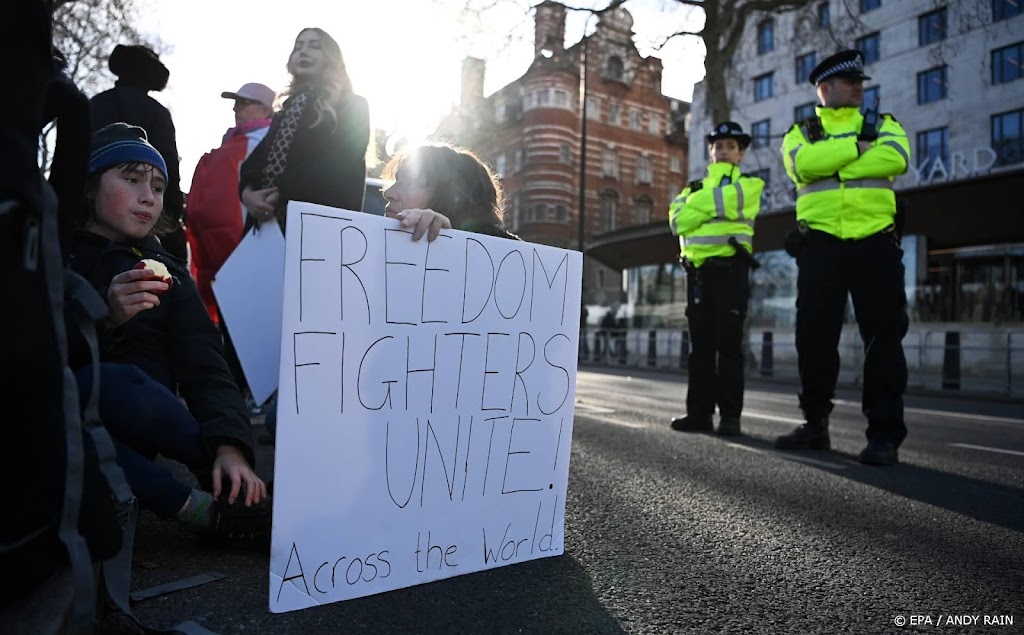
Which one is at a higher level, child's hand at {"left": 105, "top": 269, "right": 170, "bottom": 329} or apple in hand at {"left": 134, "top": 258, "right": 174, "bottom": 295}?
apple in hand at {"left": 134, "top": 258, "right": 174, "bottom": 295}

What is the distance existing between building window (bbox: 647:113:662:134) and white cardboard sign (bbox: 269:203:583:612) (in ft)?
166

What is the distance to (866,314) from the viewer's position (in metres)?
4.13

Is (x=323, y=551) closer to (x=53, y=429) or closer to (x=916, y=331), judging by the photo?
(x=53, y=429)

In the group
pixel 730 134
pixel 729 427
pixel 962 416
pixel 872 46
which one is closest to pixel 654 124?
pixel 872 46

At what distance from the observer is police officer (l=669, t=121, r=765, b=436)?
508 cm

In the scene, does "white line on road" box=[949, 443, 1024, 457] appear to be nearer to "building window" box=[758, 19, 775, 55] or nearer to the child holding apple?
the child holding apple

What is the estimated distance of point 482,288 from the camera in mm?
2131

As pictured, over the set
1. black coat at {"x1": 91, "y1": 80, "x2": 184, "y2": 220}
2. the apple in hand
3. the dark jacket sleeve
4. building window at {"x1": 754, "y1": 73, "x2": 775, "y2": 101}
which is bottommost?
the dark jacket sleeve

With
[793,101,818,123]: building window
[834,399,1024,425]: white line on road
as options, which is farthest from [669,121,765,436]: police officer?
[793,101,818,123]: building window

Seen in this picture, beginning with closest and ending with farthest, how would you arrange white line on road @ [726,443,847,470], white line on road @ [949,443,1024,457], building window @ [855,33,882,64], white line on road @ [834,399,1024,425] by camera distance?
white line on road @ [726,443,847,470]
white line on road @ [949,443,1024,457]
white line on road @ [834,399,1024,425]
building window @ [855,33,882,64]

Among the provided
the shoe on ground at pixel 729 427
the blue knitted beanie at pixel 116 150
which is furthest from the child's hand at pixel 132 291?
the shoe on ground at pixel 729 427

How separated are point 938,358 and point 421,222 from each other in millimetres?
13831

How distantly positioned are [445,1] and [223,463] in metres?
17.0

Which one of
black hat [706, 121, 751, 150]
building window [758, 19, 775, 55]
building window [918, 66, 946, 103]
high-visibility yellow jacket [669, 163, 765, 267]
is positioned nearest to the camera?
high-visibility yellow jacket [669, 163, 765, 267]
